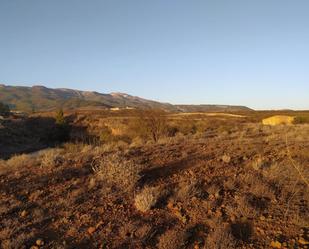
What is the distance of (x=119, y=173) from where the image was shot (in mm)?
8133

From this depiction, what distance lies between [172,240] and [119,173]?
3292mm

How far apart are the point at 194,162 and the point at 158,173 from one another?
1.43m

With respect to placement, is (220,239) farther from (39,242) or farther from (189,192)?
(39,242)

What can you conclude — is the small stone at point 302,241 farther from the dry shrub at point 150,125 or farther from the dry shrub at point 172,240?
the dry shrub at point 150,125

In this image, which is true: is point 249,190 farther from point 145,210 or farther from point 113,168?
point 113,168

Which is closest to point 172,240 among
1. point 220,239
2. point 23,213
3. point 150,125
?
point 220,239

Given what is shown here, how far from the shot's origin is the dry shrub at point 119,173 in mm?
7805

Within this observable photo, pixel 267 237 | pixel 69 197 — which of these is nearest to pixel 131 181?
pixel 69 197

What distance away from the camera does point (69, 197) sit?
7203mm

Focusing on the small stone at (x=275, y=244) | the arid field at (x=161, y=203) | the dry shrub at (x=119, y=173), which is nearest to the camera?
the small stone at (x=275, y=244)

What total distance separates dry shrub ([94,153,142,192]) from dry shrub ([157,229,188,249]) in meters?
2.37

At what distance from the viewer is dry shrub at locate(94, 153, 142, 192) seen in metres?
7.80

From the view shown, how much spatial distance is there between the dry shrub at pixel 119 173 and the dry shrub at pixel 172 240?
7.79 feet

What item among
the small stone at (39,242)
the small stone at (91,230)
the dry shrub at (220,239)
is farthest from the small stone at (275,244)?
the small stone at (39,242)
